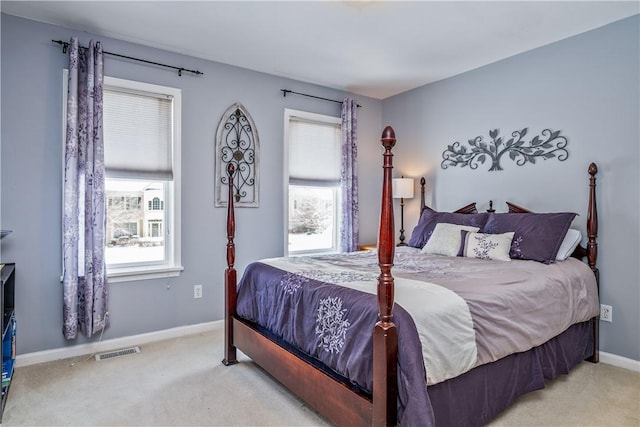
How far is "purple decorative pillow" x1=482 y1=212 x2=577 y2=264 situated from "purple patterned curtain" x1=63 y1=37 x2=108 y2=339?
10.6 feet

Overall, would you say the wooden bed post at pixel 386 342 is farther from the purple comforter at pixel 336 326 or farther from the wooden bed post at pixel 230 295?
the wooden bed post at pixel 230 295

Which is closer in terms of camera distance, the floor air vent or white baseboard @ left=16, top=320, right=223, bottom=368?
white baseboard @ left=16, top=320, right=223, bottom=368

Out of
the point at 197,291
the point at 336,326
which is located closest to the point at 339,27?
the point at 336,326

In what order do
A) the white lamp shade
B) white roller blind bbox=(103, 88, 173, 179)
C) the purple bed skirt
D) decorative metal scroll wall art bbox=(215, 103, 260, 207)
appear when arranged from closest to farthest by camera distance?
the purple bed skirt → white roller blind bbox=(103, 88, 173, 179) → decorative metal scroll wall art bbox=(215, 103, 260, 207) → the white lamp shade

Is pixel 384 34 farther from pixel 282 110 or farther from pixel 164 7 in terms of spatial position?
pixel 164 7

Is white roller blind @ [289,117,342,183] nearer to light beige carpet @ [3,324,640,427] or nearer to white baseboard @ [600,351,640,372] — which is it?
light beige carpet @ [3,324,640,427]

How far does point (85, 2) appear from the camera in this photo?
8.70 feet

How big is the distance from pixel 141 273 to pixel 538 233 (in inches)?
127

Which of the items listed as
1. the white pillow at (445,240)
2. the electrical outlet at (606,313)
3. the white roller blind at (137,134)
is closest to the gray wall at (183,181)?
the white roller blind at (137,134)

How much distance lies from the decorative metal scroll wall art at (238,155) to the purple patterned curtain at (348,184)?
3.46 feet

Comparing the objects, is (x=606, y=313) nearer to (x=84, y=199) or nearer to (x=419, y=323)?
(x=419, y=323)

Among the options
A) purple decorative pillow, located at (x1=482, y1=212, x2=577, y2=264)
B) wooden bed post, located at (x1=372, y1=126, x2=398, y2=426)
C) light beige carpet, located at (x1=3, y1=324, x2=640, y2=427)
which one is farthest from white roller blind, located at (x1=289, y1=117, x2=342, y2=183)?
wooden bed post, located at (x1=372, y1=126, x2=398, y2=426)

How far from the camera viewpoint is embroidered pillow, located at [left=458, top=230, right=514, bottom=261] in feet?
9.62

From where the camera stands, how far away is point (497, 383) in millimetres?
1993
